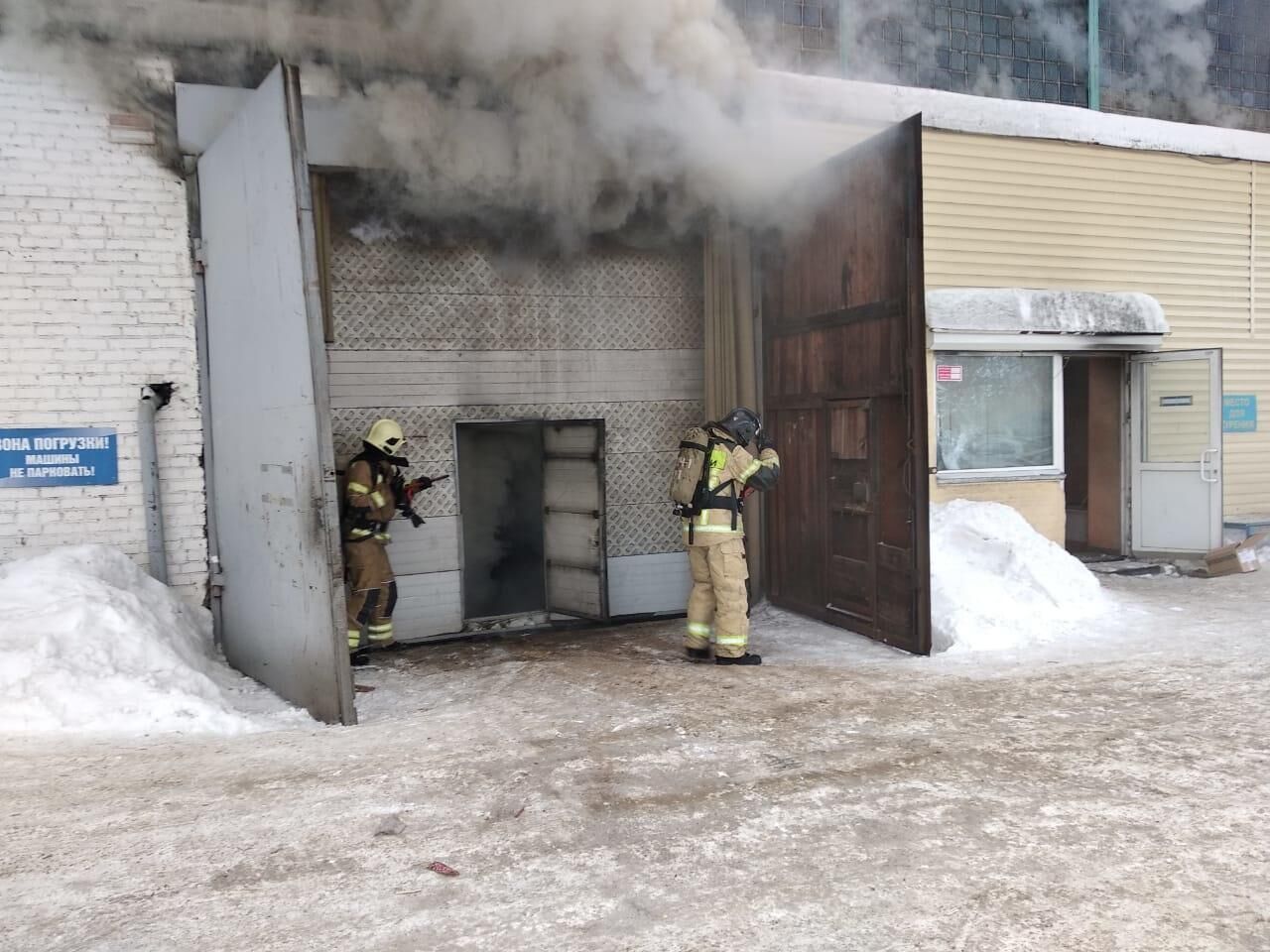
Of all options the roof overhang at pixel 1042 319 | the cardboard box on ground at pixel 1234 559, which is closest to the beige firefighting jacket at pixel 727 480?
the roof overhang at pixel 1042 319

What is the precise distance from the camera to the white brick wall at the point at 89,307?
615cm

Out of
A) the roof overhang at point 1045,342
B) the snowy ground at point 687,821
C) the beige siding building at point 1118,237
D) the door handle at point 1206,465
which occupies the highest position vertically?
the beige siding building at point 1118,237

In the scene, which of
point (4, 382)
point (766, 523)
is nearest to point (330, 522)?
point (4, 382)

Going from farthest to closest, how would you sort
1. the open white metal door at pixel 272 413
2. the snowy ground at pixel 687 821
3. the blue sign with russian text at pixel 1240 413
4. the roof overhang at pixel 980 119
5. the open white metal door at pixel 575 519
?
1. the blue sign with russian text at pixel 1240 413
2. the roof overhang at pixel 980 119
3. the open white metal door at pixel 575 519
4. the open white metal door at pixel 272 413
5. the snowy ground at pixel 687 821

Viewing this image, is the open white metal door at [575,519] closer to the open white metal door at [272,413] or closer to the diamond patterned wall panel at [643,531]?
the diamond patterned wall panel at [643,531]

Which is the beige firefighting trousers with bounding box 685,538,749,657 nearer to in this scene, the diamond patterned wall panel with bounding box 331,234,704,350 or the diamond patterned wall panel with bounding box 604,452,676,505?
the diamond patterned wall panel with bounding box 604,452,676,505

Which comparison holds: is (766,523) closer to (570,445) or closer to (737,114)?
(570,445)

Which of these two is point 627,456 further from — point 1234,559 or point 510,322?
point 1234,559

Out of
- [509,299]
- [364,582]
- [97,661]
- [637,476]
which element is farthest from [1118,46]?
[97,661]

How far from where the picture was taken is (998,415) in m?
9.38

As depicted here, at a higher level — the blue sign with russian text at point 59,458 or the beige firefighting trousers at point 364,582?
the blue sign with russian text at point 59,458

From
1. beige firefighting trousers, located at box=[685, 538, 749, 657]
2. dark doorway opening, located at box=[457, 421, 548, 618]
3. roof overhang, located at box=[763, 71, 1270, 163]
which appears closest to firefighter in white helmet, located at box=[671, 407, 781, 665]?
beige firefighting trousers, located at box=[685, 538, 749, 657]

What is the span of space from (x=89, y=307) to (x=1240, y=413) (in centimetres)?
1144

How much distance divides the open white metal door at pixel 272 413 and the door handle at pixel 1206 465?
28.5ft
